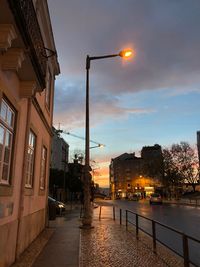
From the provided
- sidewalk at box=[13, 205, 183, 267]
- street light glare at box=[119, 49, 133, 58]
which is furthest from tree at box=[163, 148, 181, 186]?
sidewalk at box=[13, 205, 183, 267]

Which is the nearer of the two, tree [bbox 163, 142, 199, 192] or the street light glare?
the street light glare

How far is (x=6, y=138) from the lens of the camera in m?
7.79

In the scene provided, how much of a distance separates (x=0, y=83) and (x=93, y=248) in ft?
19.7

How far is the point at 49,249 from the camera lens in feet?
33.5

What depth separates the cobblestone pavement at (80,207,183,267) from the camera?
8289mm

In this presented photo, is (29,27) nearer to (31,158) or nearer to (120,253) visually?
(31,158)

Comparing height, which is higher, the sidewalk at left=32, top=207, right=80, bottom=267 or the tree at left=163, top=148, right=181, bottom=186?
the tree at left=163, top=148, right=181, bottom=186

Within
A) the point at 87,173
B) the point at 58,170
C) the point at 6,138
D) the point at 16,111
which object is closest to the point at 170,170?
the point at 58,170

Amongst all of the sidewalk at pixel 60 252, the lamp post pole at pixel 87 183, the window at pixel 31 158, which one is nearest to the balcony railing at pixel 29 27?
the window at pixel 31 158

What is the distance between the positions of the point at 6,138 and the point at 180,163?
6076 cm

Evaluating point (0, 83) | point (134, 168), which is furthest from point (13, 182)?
point (134, 168)

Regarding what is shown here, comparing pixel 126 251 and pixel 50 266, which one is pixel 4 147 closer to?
pixel 50 266

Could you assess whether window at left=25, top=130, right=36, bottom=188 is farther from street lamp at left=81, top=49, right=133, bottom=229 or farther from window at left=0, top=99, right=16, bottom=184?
street lamp at left=81, top=49, right=133, bottom=229

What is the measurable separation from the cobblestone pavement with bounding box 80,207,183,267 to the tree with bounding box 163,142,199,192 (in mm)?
54480
